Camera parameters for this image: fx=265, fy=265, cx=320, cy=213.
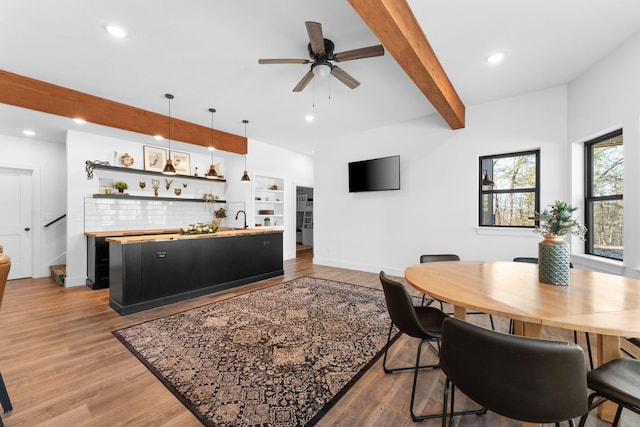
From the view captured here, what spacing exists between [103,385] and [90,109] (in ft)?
12.4

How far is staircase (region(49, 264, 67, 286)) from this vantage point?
440cm

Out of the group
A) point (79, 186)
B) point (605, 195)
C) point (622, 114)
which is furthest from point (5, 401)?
point (605, 195)

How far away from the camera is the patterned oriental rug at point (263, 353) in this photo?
1.67m

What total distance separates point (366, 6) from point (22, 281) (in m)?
6.74

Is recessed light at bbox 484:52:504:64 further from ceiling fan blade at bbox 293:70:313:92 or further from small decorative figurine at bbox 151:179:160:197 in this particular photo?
small decorative figurine at bbox 151:179:160:197

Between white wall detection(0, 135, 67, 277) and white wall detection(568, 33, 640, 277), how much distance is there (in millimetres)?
8370

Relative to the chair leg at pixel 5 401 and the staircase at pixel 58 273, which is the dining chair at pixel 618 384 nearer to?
the chair leg at pixel 5 401

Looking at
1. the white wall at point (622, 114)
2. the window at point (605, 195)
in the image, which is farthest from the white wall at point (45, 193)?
the window at point (605, 195)

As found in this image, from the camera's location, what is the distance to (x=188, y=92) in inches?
145

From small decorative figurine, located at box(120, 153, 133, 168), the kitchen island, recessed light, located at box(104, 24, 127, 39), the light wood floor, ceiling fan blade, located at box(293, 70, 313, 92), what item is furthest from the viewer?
small decorative figurine, located at box(120, 153, 133, 168)

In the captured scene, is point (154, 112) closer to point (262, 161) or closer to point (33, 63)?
point (33, 63)

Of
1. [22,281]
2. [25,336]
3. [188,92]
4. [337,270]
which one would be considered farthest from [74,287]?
[337,270]

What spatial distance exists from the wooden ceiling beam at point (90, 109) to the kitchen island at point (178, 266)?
1.85 meters

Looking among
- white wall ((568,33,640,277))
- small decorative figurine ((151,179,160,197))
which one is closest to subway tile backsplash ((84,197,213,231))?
small decorative figurine ((151,179,160,197))
